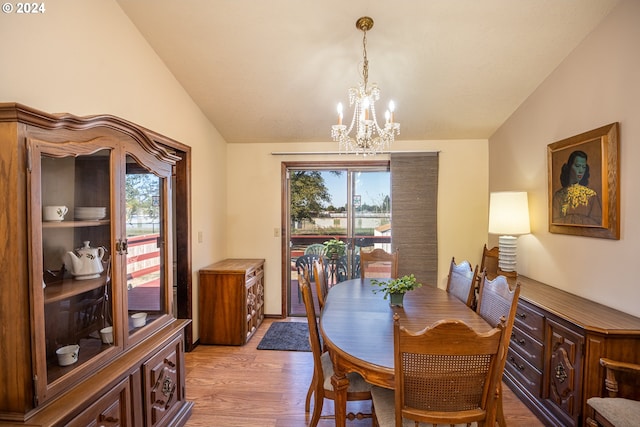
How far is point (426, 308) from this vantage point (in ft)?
6.95

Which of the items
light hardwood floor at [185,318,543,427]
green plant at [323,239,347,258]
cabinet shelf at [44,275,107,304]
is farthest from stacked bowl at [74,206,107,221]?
green plant at [323,239,347,258]

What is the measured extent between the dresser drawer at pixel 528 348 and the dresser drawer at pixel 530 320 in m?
0.04

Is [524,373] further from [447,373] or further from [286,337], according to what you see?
[286,337]

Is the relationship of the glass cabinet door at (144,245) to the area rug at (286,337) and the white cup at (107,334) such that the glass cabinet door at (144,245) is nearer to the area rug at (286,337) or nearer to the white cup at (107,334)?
the white cup at (107,334)

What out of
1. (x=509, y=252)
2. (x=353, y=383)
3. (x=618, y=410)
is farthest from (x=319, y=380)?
(x=509, y=252)

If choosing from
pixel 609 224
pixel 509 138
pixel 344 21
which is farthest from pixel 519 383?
pixel 344 21

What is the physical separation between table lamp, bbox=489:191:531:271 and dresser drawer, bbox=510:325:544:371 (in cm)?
76

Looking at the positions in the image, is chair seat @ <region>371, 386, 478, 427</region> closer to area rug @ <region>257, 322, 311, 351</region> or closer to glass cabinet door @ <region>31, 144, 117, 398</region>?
glass cabinet door @ <region>31, 144, 117, 398</region>

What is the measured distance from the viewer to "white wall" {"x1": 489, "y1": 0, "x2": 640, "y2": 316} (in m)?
1.95

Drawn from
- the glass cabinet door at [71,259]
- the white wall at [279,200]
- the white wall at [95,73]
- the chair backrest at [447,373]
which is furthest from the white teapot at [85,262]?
the white wall at [279,200]

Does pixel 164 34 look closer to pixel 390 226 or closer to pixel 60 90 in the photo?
pixel 60 90

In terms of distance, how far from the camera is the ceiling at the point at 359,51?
223cm

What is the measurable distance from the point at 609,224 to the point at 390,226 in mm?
2204

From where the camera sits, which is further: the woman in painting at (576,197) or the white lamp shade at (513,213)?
the white lamp shade at (513,213)
